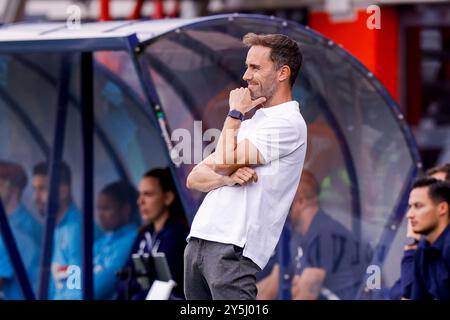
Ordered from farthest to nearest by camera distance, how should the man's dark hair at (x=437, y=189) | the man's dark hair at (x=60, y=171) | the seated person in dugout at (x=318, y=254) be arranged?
the man's dark hair at (x=60, y=171)
the seated person in dugout at (x=318, y=254)
the man's dark hair at (x=437, y=189)

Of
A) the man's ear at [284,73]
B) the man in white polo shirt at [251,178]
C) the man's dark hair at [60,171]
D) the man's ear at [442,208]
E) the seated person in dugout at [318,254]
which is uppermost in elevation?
the man's ear at [284,73]

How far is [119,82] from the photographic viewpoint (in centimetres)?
881

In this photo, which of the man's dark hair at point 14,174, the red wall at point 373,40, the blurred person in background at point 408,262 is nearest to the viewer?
the blurred person in background at point 408,262

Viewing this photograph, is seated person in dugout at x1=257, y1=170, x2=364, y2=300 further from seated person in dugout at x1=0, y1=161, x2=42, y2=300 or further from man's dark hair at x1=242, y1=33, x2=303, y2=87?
man's dark hair at x1=242, y1=33, x2=303, y2=87

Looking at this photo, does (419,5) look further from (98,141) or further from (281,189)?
(281,189)

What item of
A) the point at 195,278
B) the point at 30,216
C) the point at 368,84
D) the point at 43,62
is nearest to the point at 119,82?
the point at 43,62

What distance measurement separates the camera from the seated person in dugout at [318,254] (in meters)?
7.91

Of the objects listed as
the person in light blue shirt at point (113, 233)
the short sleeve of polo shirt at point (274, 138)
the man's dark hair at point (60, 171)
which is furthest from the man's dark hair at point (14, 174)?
→ the short sleeve of polo shirt at point (274, 138)

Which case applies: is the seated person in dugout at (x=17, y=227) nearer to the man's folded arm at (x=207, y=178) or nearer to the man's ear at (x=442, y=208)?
the man's ear at (x=442, y=208)

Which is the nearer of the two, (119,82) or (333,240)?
(333,240)

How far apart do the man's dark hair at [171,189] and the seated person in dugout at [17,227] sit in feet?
3.43

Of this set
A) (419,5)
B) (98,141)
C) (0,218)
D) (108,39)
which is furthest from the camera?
(419,5)

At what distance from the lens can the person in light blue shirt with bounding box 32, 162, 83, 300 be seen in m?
8.54

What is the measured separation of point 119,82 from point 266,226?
3700 millimetres
